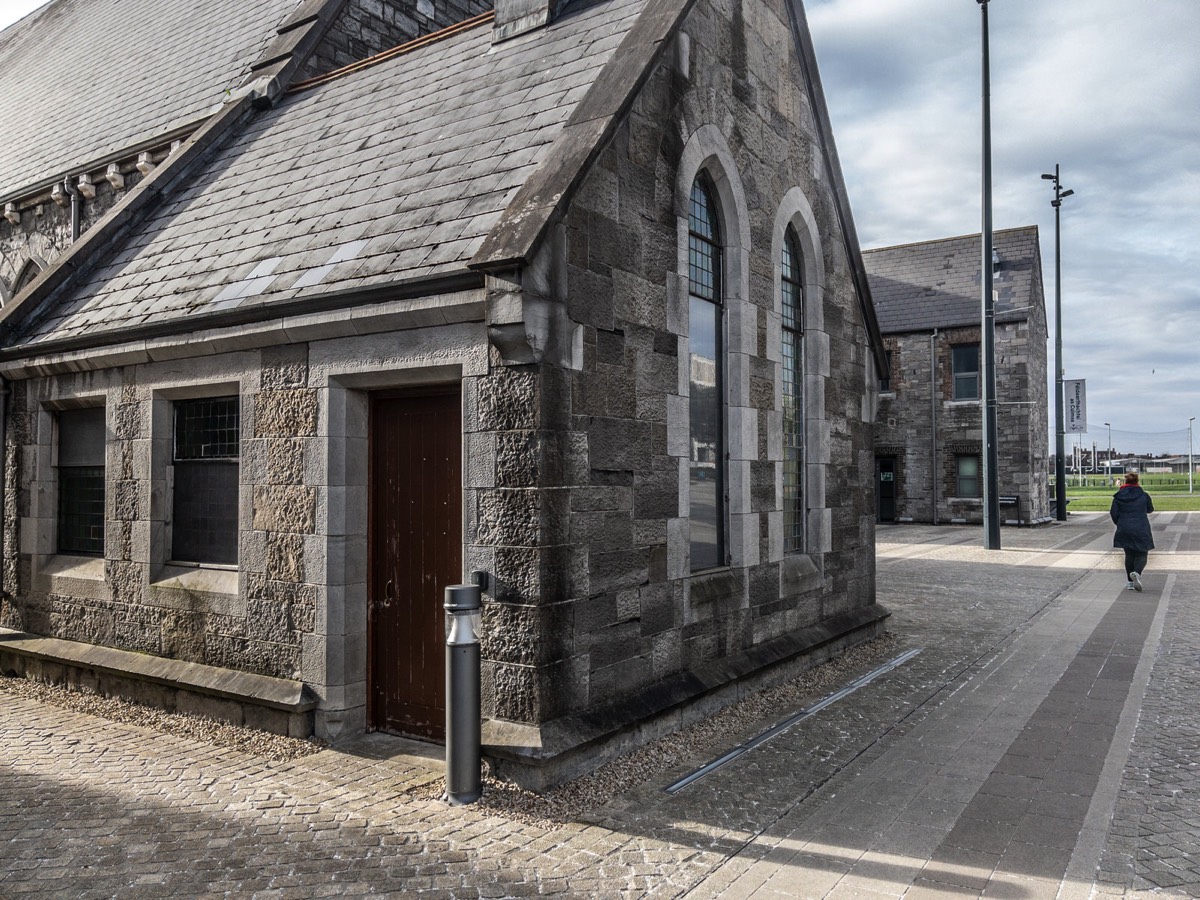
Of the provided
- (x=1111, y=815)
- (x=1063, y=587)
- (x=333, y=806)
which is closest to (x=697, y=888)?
(x=333, y=806)

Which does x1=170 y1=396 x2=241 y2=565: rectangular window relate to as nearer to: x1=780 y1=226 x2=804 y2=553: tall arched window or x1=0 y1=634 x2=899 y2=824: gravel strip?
x1=0 y1=634 x2=899 y2=824: gravel strip

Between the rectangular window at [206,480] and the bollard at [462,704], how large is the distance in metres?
3.15

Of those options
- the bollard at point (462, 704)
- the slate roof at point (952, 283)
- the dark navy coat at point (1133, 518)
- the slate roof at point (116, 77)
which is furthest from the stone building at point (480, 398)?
the slate roof at point (952, 283)

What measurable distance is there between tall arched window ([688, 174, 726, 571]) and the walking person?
10.00m

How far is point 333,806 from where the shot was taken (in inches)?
203

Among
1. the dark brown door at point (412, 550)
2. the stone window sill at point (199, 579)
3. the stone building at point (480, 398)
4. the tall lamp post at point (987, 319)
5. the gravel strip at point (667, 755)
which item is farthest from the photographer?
the tall lamp post at point (987, 319)

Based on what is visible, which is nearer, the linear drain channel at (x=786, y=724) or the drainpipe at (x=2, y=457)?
the linear drain channel at (x=786, y=724)

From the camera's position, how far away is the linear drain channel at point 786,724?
223 inches

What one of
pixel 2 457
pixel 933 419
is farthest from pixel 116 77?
pixel 933 419

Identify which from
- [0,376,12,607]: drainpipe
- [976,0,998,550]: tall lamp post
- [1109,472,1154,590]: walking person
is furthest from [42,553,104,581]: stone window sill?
[976,0,998,550]: tall lamp post

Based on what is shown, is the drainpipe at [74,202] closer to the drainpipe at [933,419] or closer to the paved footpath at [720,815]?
the paved footpath at [720,815]

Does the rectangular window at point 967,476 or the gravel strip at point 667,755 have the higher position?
the rectangular window at point 967,476

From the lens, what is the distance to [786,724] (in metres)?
6.89

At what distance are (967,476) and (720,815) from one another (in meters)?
29.1
